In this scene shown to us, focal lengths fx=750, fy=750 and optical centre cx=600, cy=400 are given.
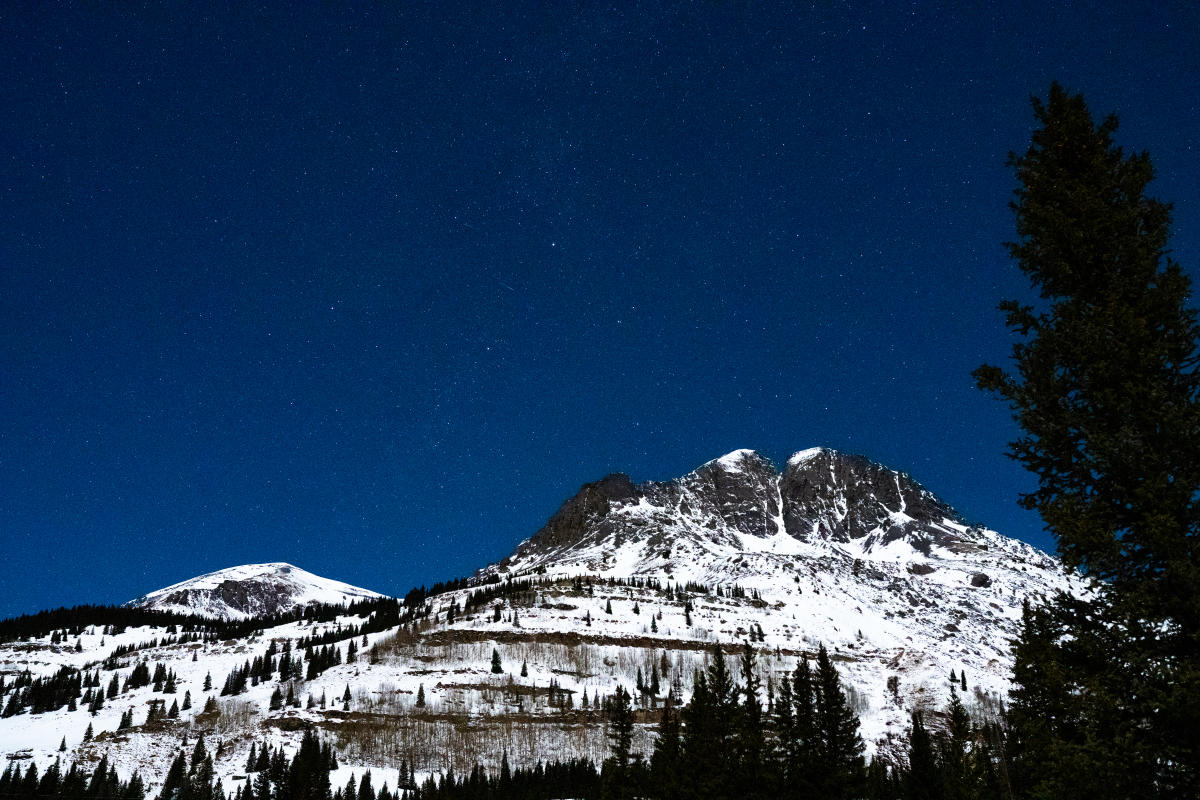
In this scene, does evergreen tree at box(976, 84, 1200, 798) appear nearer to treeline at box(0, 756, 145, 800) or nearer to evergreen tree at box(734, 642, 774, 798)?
evergreen tree at box(734, 642, 774, 798)

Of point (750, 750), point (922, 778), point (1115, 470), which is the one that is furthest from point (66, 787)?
point (1115, 470)

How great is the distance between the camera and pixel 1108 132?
14633 millimetres

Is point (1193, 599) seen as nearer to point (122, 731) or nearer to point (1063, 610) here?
point (1063, 610)

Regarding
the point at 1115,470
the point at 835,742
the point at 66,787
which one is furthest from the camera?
the point at 66,787

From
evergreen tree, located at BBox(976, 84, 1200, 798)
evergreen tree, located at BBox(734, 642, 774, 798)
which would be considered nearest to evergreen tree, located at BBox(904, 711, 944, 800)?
evergreen tree, located at BBox(734, 642, 774, 798)

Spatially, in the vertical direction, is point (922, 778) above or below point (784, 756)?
below

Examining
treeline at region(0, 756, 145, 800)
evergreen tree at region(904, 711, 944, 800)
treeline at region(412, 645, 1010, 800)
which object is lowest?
treeline at region(0, 756, 145, 800)

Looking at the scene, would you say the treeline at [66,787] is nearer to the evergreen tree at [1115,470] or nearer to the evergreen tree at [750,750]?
the evergreen tree at [750,750]

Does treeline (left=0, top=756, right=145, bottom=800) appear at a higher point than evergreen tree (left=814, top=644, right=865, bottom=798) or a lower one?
lower

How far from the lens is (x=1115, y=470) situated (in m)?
11.5

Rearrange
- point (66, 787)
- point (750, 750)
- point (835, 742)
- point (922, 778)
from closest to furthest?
point (750, 750), point (835, 742), point (922, 778), point (66, 787)

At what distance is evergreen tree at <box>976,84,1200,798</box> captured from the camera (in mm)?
10344

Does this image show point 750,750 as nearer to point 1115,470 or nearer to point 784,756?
point 784,756

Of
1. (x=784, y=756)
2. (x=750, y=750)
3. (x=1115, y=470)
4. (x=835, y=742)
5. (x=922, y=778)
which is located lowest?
(x=922, y=778)
